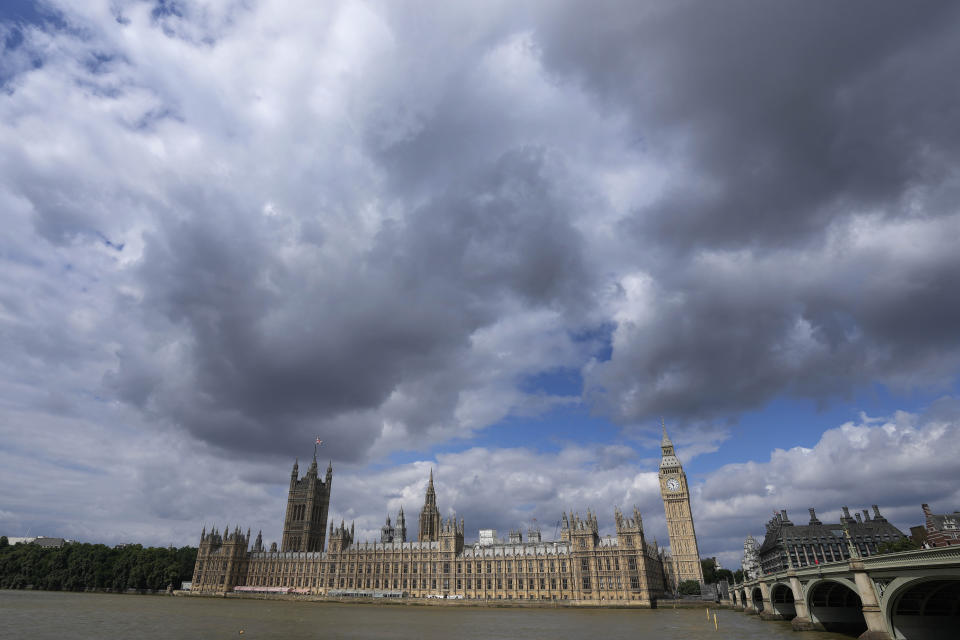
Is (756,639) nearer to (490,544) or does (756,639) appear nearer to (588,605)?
(588,605)

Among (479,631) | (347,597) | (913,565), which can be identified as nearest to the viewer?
(913,565)

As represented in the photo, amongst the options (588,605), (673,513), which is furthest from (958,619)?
(673,513)

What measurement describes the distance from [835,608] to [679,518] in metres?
115

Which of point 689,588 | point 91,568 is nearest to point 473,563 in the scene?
point 689,588

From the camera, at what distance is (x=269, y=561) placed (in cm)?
18375

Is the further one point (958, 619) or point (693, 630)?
point (693, 630)

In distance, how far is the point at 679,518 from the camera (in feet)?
592

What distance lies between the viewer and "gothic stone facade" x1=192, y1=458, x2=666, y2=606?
433 ft

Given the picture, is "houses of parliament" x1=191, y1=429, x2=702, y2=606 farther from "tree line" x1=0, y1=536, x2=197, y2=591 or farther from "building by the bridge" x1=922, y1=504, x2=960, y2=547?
"building by the bridge" x1=922, y1=504, x2=960, y2=547

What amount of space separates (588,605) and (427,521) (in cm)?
7768

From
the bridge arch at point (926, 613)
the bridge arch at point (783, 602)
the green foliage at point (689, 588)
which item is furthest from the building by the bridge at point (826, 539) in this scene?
the bridge arch at point (926, 613)

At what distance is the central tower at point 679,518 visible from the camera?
564 ft

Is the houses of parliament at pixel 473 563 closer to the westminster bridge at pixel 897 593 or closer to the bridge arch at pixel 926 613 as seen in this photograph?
the westminster bridge at pixel 897 593

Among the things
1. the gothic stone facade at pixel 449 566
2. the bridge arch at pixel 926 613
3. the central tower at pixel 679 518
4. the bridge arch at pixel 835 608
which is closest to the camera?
the bridge arch at pixel 926 613
